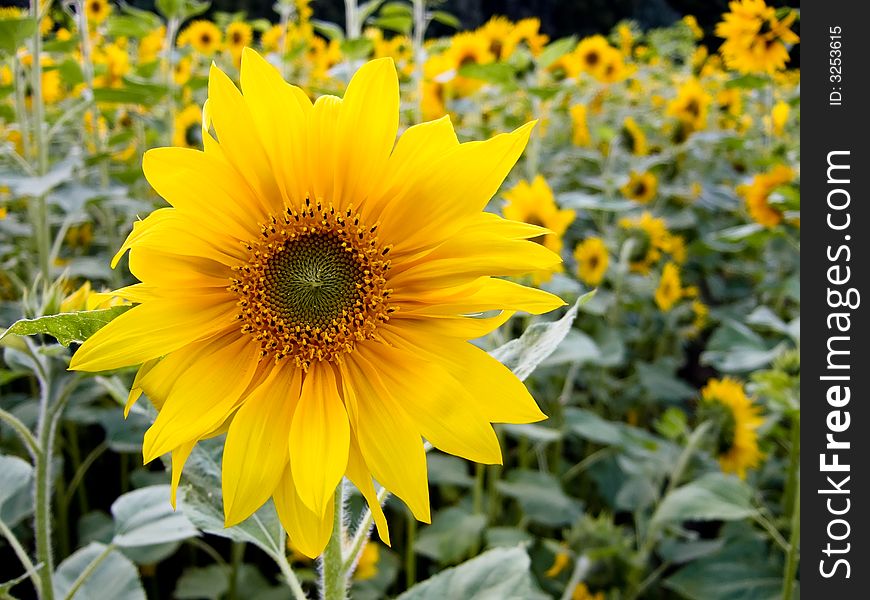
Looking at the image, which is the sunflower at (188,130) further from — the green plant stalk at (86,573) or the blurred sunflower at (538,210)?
the green plant stalk at (86,573)

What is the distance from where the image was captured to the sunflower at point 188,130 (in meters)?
2.88

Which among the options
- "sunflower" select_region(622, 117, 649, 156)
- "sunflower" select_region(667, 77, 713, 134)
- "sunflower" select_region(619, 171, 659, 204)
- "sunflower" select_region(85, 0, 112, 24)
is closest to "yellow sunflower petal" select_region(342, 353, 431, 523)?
"sunflower" select_region(619, 171, 659, 204)

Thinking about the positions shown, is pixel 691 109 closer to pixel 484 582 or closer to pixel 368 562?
pixel 368 562

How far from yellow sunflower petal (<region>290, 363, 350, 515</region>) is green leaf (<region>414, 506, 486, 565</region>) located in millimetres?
961

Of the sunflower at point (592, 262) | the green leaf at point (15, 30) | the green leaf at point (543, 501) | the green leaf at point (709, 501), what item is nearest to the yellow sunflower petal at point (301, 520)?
the green leaf at point (709, 501)

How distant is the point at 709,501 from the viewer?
4.79 ft

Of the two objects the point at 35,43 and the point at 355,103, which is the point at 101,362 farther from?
the point at 35,43

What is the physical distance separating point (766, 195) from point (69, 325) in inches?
85.7

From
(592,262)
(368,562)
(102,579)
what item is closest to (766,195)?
(592,262)

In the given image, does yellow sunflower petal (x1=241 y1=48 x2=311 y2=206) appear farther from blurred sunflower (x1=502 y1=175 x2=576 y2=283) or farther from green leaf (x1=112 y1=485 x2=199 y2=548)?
blurred sunflower (x1=502 y1=175 x2=576 y2=283)

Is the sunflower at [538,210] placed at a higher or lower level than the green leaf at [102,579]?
higher

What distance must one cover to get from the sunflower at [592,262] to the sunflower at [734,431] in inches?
24.5
